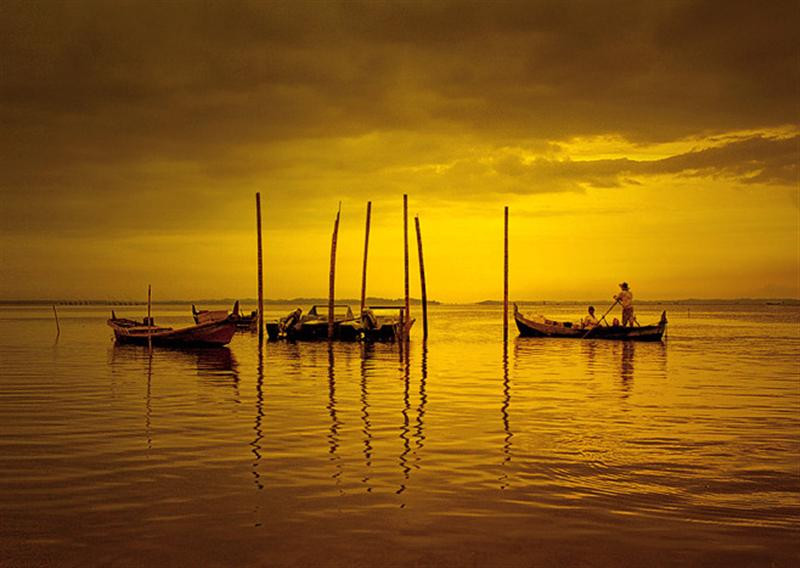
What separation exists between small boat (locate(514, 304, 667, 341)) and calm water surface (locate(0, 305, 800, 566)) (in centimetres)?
2116

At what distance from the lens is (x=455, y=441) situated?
14.3 meters

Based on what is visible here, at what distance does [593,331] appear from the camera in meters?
47.2

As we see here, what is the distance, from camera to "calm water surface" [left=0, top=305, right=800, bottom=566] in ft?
27.1

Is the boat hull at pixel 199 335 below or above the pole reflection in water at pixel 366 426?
above

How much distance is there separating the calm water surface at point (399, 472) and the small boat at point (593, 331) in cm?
2116

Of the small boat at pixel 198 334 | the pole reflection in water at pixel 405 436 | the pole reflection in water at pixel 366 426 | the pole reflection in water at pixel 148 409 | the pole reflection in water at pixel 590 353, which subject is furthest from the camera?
the small boat at pixel 198 334

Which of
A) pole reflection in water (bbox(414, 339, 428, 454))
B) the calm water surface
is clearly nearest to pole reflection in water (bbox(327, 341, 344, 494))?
the calm water surface

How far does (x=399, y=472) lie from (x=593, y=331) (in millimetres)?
37252

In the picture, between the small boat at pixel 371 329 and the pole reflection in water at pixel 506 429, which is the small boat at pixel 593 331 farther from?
the pole reflection in water at pixel 506 429

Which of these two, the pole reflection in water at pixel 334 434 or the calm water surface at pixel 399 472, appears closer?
the calm water surface at pixel 399 472

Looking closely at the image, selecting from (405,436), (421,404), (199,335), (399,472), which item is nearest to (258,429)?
(405,436)

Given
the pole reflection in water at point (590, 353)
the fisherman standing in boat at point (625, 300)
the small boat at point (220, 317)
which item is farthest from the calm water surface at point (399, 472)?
the small boat at point (220, 317)

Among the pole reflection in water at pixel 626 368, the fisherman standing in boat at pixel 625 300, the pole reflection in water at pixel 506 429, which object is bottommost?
the pole reflection in water at pixel 626 368

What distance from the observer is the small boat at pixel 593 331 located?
46062mm
